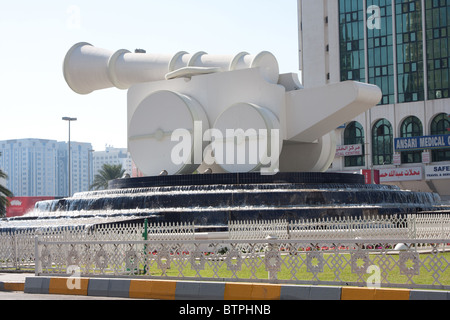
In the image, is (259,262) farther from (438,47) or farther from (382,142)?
(438,47)

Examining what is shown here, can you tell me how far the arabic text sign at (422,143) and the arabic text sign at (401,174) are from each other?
165 cm

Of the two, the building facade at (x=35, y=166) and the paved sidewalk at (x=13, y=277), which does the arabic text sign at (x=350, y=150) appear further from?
the building facade at (x=35, y=166)

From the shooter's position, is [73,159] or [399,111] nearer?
[399,111]

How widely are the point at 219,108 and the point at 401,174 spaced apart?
33.4 meters

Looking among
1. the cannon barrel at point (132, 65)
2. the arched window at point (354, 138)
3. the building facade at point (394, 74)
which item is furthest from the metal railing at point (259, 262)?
the arched window at point (354, 138)

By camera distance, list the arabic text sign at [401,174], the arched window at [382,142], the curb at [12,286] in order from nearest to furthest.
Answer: the curb at [12,286] < the arabic text sign at [401,174] < the arched window at [382,142]

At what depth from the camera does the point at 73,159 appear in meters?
157

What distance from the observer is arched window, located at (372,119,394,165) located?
188 feet

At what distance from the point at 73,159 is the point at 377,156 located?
109781 millimetres

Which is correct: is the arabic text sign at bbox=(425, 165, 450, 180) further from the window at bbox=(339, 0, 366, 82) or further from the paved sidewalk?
the paved sidewalk

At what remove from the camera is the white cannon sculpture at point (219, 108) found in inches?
938

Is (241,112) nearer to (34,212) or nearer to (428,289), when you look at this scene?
(34,212)

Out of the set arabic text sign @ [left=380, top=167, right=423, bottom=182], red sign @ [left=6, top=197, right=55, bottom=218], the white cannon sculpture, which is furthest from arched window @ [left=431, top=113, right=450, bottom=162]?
the white cannon sculpture

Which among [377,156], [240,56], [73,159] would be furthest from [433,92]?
[73,159]
